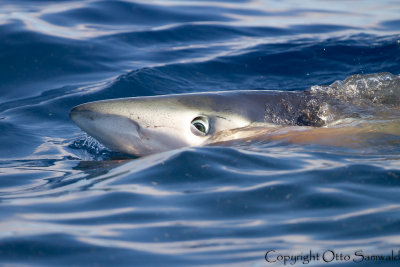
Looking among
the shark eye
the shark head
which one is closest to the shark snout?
the shark head

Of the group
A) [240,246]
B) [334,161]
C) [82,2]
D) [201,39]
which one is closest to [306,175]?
[334,161]

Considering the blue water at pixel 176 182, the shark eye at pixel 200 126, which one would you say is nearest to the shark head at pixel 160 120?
the shark eye at pixel 200 126

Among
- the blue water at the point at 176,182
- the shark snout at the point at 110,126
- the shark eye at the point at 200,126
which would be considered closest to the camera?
the blue water at the point at 176,182

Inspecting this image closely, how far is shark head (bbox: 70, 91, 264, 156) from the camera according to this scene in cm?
388

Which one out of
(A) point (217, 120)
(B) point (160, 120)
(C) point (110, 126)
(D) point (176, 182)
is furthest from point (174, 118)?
(D) point (176, 182)

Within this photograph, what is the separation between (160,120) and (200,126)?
0.29m

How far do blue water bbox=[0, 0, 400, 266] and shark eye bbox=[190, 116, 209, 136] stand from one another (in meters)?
0.22

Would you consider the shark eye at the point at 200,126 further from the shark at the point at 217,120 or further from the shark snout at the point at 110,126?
the shark snout at the point at 110,126

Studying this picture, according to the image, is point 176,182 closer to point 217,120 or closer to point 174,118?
point 174,118

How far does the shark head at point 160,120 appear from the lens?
12.7 ft

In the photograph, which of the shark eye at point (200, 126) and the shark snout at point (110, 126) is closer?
the shark snout at point (110, 126)

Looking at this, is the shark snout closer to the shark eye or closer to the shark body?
the shark body

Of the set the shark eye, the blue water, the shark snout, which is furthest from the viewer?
the shark eye

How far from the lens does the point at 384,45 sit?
8.45 meters
